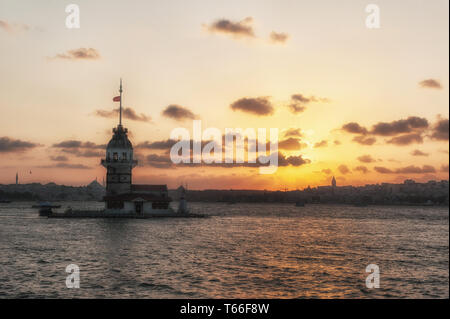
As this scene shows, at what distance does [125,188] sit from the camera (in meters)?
106

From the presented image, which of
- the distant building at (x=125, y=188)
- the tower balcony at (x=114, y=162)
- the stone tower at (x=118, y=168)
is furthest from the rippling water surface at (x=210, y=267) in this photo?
the tower balcony at (x=114, y=162)

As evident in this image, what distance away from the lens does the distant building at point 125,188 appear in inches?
4028

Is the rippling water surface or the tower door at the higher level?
the tower door

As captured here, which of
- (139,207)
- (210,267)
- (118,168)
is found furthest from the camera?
(118,168)

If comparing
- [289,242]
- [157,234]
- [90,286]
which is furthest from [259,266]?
[157,234]

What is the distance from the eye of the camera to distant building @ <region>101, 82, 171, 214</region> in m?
102

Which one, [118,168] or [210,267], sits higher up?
[118,168]

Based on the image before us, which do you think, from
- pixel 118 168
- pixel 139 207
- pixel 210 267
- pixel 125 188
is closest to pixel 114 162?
pixel 118 168

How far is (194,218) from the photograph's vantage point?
122 meters

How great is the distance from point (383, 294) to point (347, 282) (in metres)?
4.47

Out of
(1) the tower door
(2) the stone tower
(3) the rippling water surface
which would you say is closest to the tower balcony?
(2) the stone tower

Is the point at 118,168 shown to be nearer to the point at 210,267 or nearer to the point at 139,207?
the point at 139,207

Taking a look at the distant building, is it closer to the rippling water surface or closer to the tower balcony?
the tower balcony
